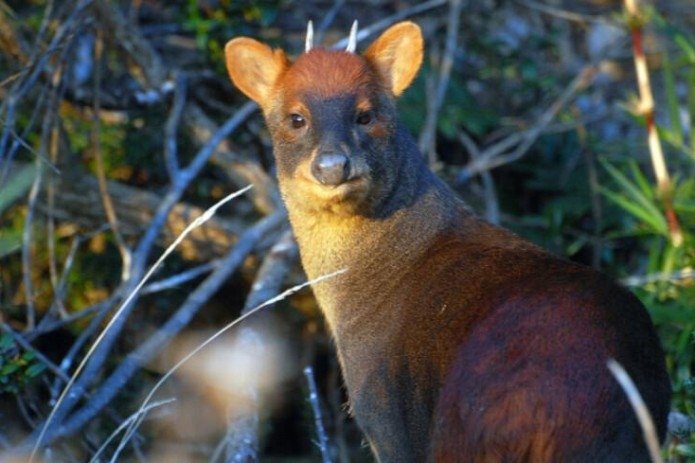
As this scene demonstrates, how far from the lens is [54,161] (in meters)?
7.22

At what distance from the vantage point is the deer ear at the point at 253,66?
18.7ft

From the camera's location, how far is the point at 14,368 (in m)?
5.43

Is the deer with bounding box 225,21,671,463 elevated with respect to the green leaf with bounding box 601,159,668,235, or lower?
elevated

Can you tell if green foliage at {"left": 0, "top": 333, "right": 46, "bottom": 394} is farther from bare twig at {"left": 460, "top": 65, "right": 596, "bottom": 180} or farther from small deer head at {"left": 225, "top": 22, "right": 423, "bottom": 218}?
bare twig at {"left": 460, "top": 65, "right": 596, "bottom": 180}

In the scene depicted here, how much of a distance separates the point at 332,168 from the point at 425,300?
0.63 metres

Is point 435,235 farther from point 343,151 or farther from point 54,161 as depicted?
point 54,161

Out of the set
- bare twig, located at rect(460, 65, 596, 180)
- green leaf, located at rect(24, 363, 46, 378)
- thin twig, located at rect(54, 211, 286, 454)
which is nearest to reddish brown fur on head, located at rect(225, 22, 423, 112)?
thin twig, located at rect(54, 211, 286, 454)

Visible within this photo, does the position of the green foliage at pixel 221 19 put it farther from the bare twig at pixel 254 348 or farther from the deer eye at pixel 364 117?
the deer eye at pixel 364 117

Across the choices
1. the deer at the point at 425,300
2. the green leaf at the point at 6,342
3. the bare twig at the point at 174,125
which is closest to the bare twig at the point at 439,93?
the bare twig at the point at 174,125

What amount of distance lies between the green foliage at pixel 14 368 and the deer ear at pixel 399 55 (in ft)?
6.48

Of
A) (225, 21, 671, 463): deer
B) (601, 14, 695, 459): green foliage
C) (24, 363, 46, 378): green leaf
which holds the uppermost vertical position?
(225, 21, 671, 463): deer

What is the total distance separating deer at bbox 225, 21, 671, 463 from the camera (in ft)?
12.9

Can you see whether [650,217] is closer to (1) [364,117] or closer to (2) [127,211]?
(1) [364,117]

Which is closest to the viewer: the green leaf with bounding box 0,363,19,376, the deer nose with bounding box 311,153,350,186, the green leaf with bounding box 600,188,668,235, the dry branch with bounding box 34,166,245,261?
the deer nose with bounding box 311,153,350,186
